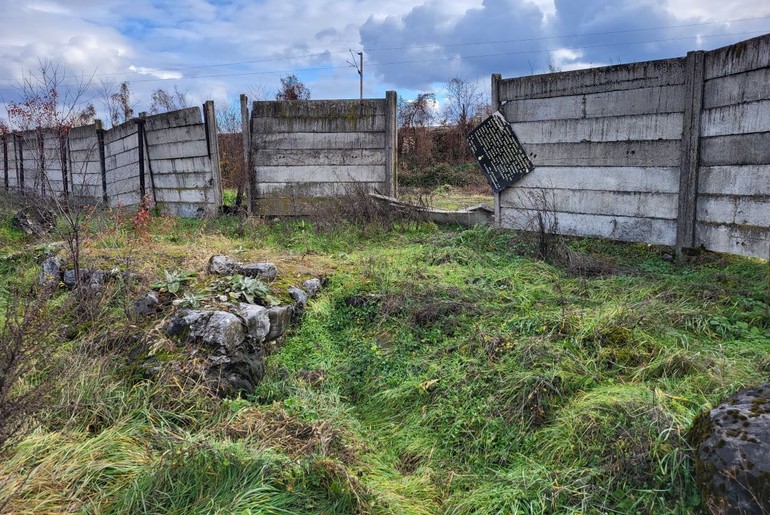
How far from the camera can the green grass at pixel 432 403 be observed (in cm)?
244

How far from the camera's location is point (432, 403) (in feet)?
11.2

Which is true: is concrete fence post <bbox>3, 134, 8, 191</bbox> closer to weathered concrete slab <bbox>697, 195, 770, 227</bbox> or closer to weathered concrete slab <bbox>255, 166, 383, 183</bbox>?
weathered concrete slab <bbox>255, 166, 383, 183</bbox>

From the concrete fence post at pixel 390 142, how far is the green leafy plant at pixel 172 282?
→ 14.2ft

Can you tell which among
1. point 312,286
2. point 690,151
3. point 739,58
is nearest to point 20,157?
point 312,286

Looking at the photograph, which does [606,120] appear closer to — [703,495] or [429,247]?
[429,247]

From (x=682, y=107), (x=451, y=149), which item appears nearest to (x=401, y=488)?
(x=682, y=107)

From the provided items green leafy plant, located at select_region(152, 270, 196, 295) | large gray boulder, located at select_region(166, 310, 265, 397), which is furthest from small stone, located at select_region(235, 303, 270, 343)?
green leafy plant, located at select_region(152, 270, 196, 295)

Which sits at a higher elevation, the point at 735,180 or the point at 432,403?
the point at 735,180

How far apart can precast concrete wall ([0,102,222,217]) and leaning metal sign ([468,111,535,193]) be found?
430 centimetres

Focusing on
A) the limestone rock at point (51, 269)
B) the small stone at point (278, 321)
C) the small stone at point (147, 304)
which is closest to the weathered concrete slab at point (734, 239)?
the small stone at point (278, 321)

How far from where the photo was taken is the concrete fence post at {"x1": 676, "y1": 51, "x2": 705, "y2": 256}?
5.28 meters

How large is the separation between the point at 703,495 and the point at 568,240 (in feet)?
14.8

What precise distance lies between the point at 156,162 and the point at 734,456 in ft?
32.5

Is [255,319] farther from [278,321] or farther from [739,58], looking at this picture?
[739,58]
